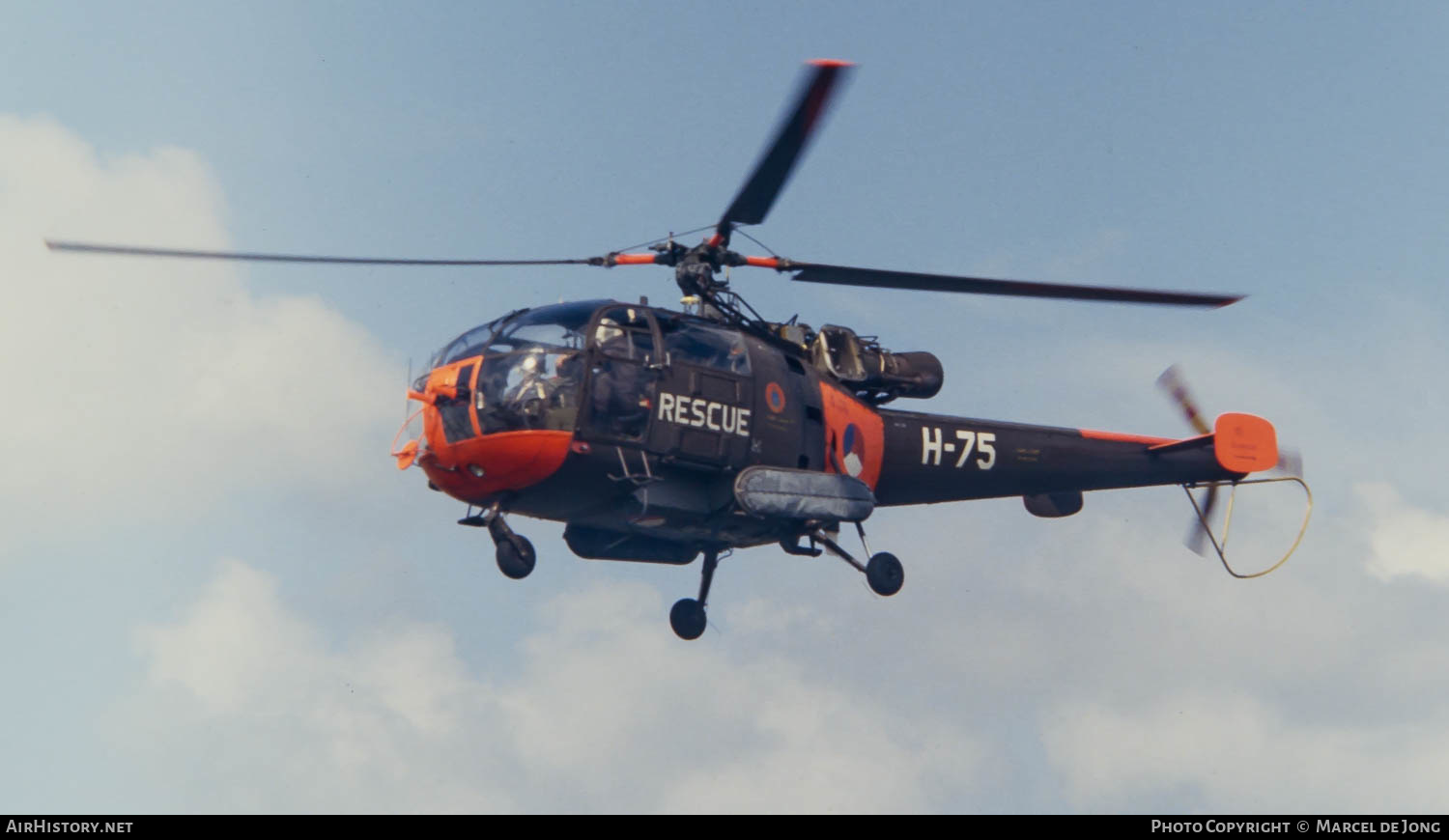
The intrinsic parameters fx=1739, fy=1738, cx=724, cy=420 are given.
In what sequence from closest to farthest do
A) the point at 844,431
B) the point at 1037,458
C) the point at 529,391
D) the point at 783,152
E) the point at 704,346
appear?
the point at 783,152 < the point at 529,391 < the point at 704,346 < the point at 844,431 < the point at 1037,458

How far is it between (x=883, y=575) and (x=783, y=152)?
7.33m

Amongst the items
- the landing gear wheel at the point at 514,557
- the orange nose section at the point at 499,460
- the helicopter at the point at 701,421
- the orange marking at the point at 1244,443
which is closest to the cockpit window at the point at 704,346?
the helicopter at the point at 701,421

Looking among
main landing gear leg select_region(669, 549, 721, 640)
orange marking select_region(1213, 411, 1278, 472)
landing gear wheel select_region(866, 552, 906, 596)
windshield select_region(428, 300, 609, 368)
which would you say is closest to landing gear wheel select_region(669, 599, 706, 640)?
main landing gear leg select_region(669, 549, 721, 640)

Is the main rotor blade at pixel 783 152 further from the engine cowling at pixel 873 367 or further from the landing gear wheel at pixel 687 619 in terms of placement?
the landing gear wheel at pixel 687 619

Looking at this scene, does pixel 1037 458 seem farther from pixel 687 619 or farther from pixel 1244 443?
pixel 687 619

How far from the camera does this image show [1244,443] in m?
29.7

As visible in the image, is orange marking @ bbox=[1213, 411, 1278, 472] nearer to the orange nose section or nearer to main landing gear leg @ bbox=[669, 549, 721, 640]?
main landing gear leg @ bbox=[669, 549, 721, 640]

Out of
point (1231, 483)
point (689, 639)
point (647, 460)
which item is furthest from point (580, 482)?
point (1231, 483)

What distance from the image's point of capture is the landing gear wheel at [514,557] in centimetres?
2316

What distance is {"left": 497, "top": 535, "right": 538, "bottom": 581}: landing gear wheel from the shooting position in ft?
76.0

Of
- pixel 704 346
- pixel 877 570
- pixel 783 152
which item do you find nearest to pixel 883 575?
pixel 877 570

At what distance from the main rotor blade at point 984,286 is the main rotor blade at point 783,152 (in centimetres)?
158

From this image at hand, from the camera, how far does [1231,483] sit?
29.8 metres
